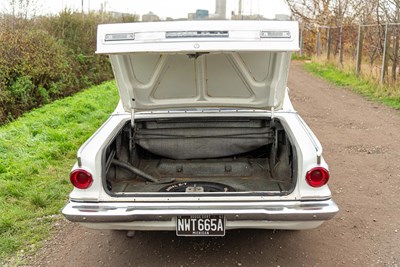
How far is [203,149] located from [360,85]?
10.6 metres

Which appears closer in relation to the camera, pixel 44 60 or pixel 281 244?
Answer: pixel 281 244

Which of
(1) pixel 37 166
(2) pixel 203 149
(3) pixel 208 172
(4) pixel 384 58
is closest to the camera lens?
(3) pixel 208 172

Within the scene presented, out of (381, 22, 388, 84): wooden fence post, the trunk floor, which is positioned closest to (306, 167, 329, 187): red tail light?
the trunk floor

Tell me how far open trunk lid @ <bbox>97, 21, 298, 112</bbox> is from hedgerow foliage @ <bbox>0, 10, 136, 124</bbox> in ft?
17.3

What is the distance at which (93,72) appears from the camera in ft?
47.7

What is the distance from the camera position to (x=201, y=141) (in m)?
4.68

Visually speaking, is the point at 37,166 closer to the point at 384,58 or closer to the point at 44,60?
the point at 44,60

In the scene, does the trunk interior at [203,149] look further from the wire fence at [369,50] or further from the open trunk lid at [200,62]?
the wire fence at [369,50]

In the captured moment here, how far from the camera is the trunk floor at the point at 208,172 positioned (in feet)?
13.9

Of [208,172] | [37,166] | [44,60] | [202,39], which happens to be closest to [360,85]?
[44,60]

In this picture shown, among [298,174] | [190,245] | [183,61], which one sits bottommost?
[190,245]

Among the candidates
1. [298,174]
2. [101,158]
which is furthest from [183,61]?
[298,174]

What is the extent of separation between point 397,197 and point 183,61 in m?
3.06

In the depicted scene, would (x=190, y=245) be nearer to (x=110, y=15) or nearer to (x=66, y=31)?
(x=66, y=31)
